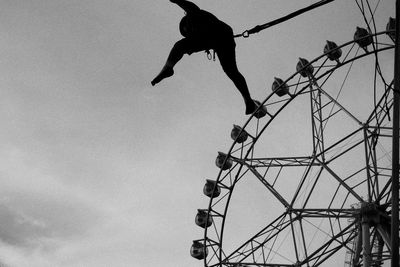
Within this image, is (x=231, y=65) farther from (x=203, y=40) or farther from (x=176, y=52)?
(x=176, y=52)

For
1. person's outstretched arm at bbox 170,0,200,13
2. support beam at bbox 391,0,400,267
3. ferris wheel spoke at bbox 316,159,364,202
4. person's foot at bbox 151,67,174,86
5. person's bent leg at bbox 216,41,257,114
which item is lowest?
support beam at bbox 391,0,400,267

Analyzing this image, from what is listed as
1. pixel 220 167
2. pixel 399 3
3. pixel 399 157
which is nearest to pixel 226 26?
pixel 399 3

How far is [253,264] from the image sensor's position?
51.2 ft

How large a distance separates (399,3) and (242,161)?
12.2 m

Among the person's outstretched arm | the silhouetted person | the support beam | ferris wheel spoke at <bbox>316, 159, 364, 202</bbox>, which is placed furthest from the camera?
ferris wheel spoke at <bbox>316, 159, 364, 202</bbox>

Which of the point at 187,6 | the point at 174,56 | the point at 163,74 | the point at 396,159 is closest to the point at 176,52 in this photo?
the point at 174,56

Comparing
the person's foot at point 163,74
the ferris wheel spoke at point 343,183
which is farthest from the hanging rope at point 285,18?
the ferris wheel spoke at point 343,183

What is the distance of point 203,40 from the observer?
5.69 metres

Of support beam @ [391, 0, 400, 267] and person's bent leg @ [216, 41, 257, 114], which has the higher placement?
person's bent leg @ [216, 41, 257, 114]

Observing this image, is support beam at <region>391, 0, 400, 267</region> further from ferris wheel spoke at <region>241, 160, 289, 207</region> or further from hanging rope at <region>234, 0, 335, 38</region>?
ferris wheel spoke at <region>241, 160, 289, 207</region>

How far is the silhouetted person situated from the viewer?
556 cm

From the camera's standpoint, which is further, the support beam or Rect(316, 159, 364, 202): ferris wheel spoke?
Rect(316, 159, 364, 202): ferris wheel spoke

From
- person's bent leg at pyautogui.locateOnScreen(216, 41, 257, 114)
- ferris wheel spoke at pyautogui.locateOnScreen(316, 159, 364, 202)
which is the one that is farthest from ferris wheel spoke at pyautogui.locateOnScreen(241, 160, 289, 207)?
person's bent leg at pyautogui.locateOnScreen(216, 41, 257, 114)

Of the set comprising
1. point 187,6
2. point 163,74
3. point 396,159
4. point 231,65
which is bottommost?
point 396,159
